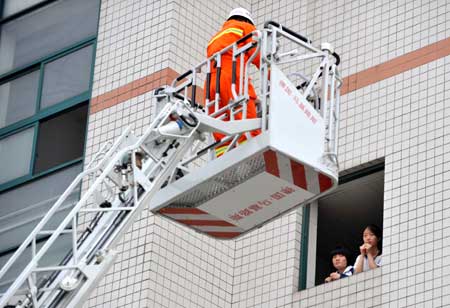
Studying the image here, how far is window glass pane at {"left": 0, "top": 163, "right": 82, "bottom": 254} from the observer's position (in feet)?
69.1

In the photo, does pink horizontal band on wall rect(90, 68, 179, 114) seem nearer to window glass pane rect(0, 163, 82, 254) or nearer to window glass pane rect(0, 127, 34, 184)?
window glass pane rect(0, 163, 82, 254)

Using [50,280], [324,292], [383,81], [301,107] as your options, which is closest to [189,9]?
[383,81]

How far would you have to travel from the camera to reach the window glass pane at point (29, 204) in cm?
2106

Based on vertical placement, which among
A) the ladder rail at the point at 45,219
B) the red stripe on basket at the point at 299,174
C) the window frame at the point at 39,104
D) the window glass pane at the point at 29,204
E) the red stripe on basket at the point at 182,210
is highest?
the window frame at the point at 39,104

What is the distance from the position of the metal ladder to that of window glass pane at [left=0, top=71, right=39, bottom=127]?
7.13 meters

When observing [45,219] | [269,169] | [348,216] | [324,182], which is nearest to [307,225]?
[348,216]

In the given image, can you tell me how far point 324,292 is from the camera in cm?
1877

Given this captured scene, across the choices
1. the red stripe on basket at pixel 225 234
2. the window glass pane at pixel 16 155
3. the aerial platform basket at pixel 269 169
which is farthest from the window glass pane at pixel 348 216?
the aerial platform basket at pixel 269 169

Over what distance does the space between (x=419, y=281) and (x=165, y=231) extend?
Result: 3452 millimetres

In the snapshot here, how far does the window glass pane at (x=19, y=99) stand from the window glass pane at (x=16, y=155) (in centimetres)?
32

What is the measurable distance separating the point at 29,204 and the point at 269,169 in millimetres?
7344

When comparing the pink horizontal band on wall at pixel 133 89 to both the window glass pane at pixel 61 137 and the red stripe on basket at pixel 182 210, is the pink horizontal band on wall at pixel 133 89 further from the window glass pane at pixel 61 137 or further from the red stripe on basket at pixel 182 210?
the red stripe on basket at pixel 182 210

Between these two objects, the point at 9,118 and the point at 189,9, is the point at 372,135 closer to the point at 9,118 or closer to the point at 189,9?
the point at 189,9

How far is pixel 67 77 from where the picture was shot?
22047 mm
